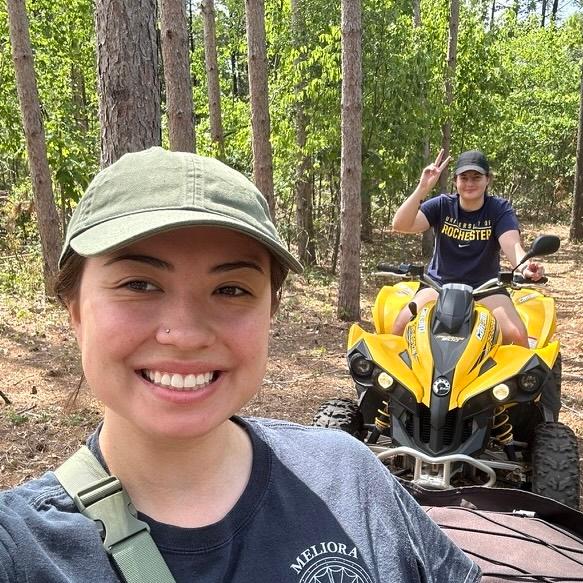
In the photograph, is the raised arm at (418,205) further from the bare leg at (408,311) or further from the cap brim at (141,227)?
the cap brim at (141,227)

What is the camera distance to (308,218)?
13570mm

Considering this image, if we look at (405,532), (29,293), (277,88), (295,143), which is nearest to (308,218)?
(295,143)

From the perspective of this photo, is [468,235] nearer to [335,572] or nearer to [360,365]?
[360,365]

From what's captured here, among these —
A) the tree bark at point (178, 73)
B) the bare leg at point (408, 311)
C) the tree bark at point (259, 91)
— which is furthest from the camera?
the tree bark at point (259, 91)

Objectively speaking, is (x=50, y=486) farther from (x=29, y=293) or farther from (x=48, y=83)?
(x=48, y=83)

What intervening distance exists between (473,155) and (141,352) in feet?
12.8

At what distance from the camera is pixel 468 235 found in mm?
4625

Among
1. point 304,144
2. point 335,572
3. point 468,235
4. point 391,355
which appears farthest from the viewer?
point 304,144

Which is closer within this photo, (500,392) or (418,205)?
(500,392)

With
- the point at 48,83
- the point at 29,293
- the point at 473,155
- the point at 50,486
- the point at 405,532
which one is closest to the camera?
the point at 50,486

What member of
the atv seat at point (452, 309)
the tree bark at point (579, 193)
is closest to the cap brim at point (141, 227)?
the atv seat at point (452, 309)

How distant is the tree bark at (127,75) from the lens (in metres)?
4.18

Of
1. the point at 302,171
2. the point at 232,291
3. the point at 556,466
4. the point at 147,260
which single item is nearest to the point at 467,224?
the point at 556,466

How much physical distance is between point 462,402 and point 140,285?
2550 mm
